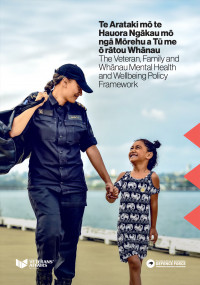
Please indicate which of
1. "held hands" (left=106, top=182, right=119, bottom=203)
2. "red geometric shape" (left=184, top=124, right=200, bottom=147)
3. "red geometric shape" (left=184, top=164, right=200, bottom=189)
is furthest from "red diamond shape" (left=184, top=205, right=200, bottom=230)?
"held hands" (left=106, top=182, right=119, bottom=203)

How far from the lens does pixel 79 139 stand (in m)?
6.10

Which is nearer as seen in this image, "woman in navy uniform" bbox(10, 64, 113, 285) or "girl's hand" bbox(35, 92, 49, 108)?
"woman in navy uniform" bbox(10, 64, 113, 285)

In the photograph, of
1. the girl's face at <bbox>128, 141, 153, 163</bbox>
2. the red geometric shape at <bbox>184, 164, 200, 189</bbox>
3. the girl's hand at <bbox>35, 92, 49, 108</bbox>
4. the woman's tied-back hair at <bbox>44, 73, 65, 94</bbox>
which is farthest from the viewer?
the red geometric shape at <bbox>184, 164, 200, 189</bbox>

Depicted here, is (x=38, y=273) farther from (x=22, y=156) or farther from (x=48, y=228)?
(x=22, y=156)

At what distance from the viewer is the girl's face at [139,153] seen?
261 inches

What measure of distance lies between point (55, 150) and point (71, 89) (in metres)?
0.57

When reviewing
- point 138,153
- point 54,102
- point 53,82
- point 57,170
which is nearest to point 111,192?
point 138,153

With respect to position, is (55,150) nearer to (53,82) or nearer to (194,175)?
(53,82)

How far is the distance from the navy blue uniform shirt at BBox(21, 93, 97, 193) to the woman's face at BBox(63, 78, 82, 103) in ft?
0.32

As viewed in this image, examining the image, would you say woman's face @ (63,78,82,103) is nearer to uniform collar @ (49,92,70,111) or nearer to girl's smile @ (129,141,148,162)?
uniform collar @ (49,92,70,111)

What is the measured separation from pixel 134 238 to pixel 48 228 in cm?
97

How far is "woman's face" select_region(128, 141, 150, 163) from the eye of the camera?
6.62 metres

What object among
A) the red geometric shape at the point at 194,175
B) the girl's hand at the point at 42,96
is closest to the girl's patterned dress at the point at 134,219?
the girl's hand at the point at 42,96

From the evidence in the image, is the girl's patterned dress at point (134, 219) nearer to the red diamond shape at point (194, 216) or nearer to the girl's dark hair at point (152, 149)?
the girl's dark hair at point (152, 149)
